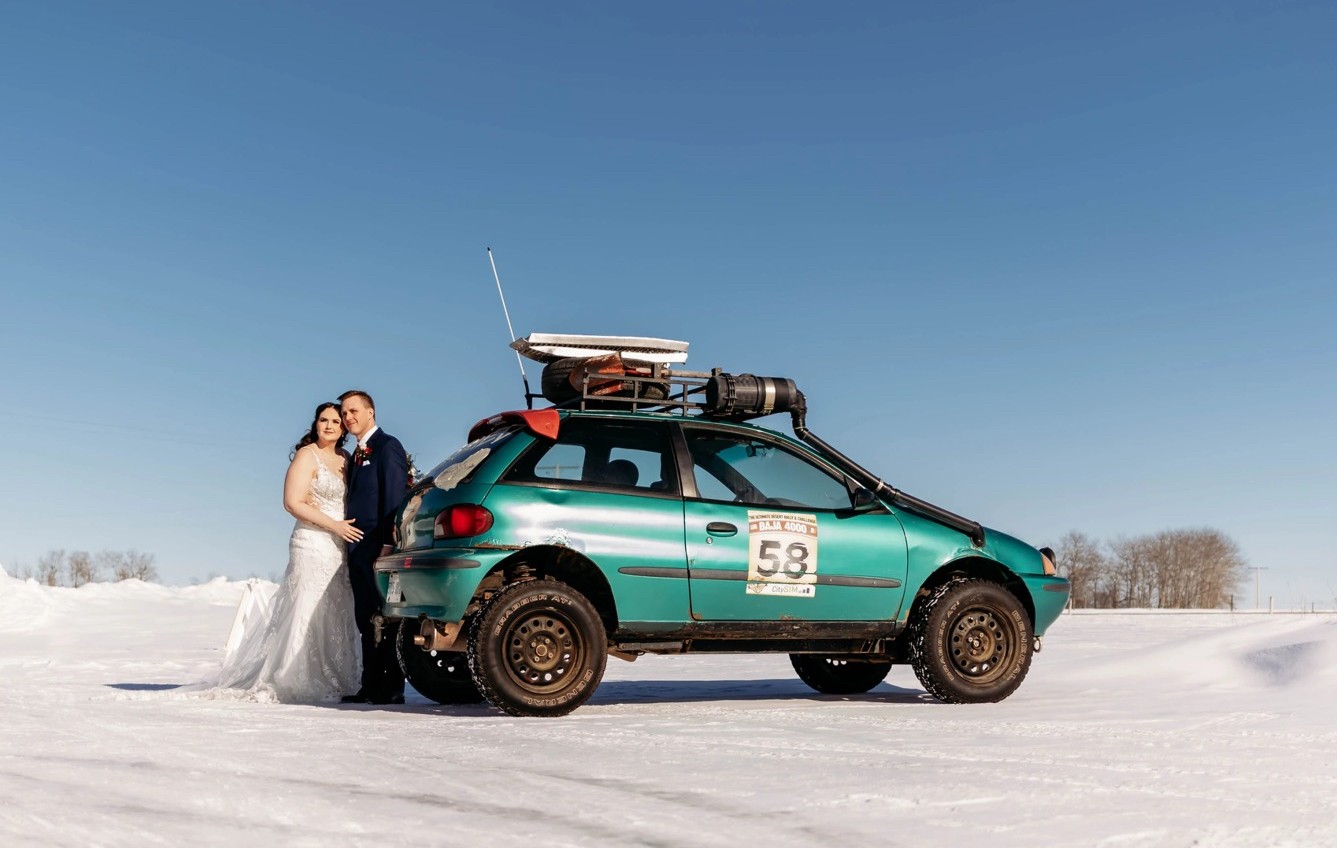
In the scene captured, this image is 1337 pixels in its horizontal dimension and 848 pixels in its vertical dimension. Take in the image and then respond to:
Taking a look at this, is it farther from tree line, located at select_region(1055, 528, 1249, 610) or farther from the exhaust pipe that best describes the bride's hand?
tree line, located at select_region(1055, 528, 1249, 610)

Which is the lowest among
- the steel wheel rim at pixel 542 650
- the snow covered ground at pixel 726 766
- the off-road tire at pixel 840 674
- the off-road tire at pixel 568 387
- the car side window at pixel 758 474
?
the snow covered ground at pixel 726 766

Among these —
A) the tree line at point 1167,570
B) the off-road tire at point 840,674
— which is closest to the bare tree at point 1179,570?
the tree line at point 1167,570

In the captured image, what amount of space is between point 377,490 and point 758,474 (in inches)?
111

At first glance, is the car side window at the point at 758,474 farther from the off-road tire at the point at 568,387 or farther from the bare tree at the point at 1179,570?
the bare tree at the point at 1179,570

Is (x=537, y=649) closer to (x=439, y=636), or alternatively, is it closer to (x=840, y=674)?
(x=439, y=636)

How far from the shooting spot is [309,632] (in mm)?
9094

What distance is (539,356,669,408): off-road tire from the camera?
8422 mm

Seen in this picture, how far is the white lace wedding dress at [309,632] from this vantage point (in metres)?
8.99

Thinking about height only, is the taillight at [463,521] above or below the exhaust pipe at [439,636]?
above

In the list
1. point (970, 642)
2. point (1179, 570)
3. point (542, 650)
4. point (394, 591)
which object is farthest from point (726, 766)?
point (1179, 570)

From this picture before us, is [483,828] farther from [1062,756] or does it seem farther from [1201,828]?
[1062,756]

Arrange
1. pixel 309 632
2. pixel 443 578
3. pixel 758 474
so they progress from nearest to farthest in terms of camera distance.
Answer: pixel 443 578 < pixel 758 474 < pixel 309 632

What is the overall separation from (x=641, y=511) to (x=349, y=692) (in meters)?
2.82

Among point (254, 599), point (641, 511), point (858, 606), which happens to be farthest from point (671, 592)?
point (254, 599)
